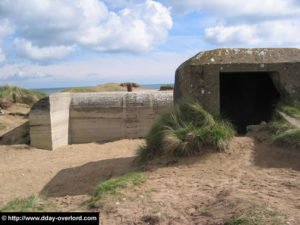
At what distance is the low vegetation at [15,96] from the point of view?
41.7ft

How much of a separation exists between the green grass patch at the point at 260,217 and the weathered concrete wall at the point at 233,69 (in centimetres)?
290

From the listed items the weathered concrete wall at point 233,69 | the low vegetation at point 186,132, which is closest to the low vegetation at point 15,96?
the low vegetation at point 186,132

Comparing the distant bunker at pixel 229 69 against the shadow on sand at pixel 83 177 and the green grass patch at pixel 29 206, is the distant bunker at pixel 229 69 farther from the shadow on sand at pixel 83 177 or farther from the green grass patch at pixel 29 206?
the green grass patch at pixel 29 206

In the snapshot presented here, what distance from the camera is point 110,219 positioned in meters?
3.14

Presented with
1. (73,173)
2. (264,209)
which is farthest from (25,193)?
(264,209)

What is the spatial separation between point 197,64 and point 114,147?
4.60 meters

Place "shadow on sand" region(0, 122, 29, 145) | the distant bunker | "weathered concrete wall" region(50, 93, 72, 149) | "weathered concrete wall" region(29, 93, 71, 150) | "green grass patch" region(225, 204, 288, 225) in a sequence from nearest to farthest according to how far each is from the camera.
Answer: "green grass patch" region(225, 204, 288, 225), the distant bunker, "weathered concrete wall" region(29, 93, 71, 150), "weathered concrete wall" region(50, 93, 72, 149), "shadow on sand" region(0, 122, 29, 145)

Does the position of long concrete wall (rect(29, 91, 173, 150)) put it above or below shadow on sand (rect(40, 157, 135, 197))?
above

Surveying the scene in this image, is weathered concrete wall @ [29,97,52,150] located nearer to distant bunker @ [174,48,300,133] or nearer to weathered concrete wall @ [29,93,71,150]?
weathered concrete wall @ [29,93,71,150]

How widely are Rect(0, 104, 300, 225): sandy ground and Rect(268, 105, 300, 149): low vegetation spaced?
130 millimetres

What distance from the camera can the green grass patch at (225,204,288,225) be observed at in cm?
236

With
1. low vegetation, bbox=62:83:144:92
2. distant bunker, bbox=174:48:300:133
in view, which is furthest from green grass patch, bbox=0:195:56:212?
low vegetation, bbox=62:83:144:92

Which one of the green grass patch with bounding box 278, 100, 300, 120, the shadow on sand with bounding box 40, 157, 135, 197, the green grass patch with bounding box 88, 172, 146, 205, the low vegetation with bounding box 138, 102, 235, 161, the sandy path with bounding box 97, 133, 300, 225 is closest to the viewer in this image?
the sandy path with bounding box 97, 133, 300, 225

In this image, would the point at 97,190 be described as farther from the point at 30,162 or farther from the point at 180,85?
the point at 30,162
